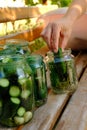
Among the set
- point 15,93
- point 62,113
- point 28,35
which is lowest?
point 28,35

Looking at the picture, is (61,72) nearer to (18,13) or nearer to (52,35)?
(52,35)

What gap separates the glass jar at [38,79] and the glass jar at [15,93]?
4.2 inches

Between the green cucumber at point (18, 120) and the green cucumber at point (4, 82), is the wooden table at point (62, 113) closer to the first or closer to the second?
the green cucumber at point (18, 120)

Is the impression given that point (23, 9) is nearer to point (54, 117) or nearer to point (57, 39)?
point (57, 39)

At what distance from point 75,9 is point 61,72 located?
346 millimetres

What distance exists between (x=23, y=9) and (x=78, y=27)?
0.66 meters

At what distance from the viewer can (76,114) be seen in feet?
3.21

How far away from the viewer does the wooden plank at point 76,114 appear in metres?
0.89

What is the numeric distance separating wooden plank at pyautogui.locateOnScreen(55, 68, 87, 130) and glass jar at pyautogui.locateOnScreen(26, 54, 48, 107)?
0.09m

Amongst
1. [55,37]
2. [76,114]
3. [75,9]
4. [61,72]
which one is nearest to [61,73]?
[61,72]

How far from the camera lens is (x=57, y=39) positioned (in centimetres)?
112

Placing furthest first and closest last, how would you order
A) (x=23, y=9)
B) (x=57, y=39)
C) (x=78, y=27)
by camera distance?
1. (x=23, y=9)
2. (x=78, y=27)
3. (x=57, y=39)

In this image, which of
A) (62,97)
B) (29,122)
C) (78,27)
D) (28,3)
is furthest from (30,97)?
(28,3)

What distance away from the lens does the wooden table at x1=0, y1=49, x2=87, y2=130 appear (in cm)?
90
